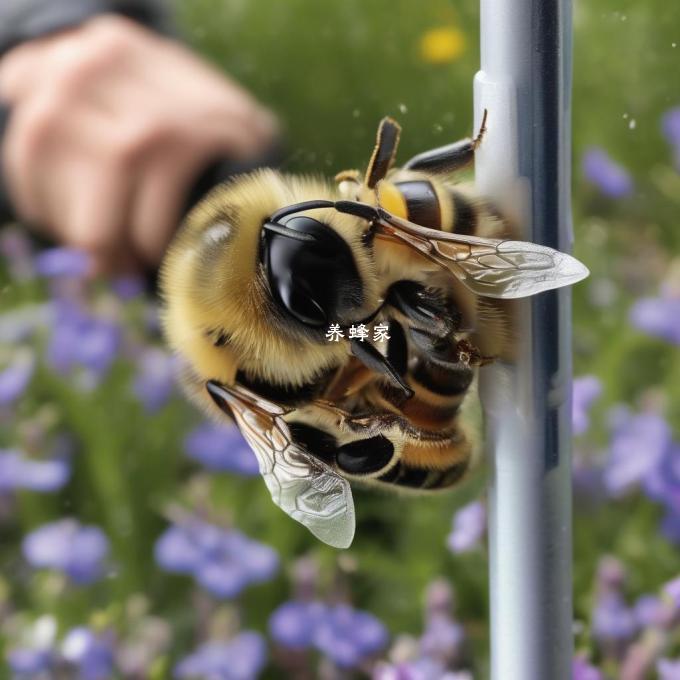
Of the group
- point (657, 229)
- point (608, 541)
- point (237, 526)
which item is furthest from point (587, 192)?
point (237, 526)

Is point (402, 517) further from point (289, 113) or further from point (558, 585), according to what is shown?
point (558, 585)

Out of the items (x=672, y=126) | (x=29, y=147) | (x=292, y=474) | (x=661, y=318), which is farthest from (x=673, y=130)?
(x=29, y=147)

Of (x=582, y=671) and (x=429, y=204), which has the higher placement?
(x=429, y=204)

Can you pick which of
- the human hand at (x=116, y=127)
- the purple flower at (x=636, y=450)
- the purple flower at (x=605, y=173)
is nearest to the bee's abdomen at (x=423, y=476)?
the purple flower at (x=636, y=450)

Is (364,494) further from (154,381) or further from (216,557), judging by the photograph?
(154,381)

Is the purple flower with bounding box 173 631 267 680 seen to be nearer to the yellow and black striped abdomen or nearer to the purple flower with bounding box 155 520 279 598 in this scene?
the purple flower with bounding box 155 520 279 598

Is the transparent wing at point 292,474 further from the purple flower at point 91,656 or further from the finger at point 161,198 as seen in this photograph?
the finger at point 161,198
